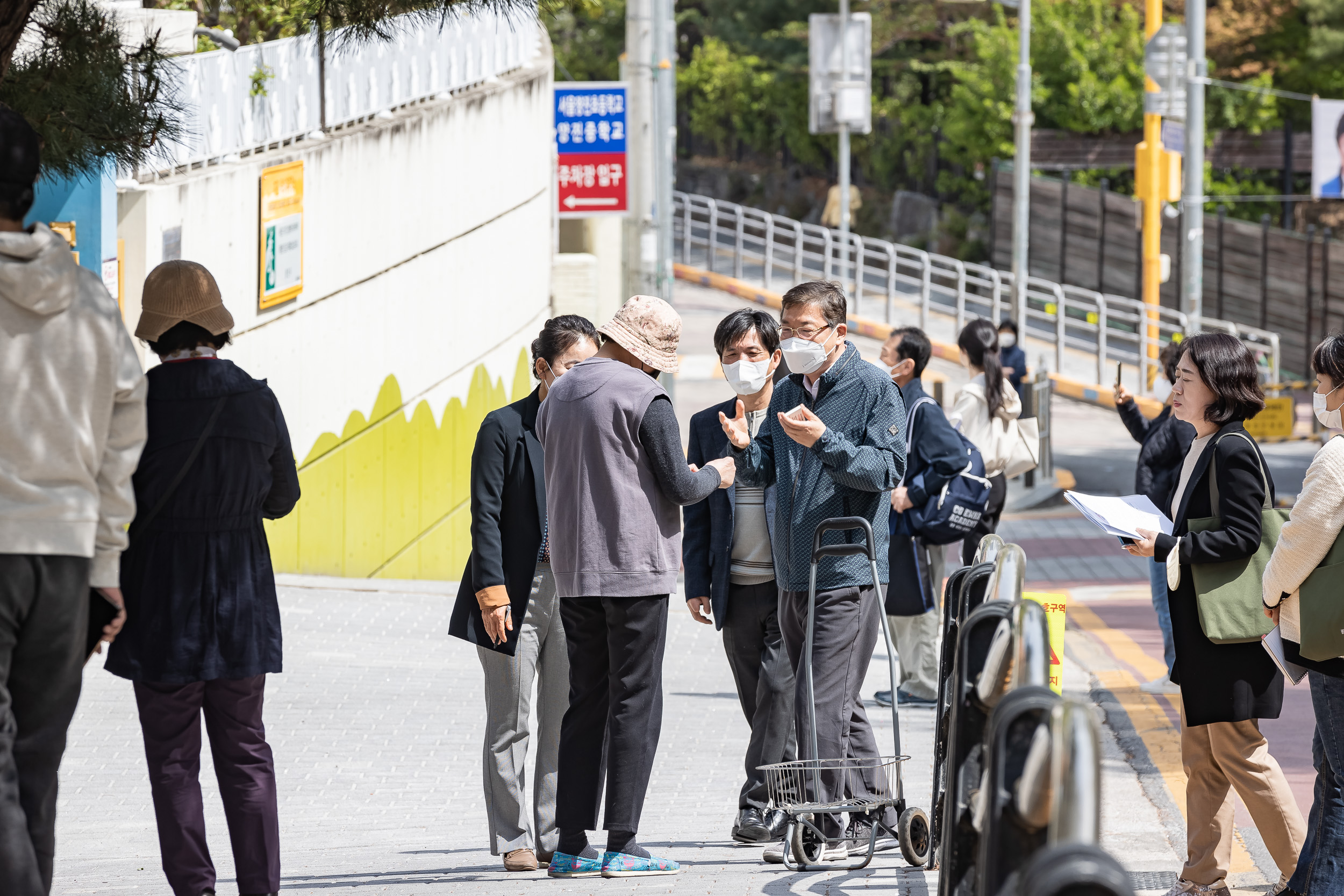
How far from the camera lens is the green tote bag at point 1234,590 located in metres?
4.95

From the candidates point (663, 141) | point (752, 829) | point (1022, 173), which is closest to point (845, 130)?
point (1022, 173)

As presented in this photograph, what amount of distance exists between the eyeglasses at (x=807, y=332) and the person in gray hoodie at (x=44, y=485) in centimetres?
247

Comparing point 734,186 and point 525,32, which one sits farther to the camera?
point 734,186

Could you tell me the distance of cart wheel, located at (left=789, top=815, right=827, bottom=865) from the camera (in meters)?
5.24

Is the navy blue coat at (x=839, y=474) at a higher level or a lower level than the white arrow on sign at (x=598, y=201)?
lower

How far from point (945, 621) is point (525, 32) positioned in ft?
47.4

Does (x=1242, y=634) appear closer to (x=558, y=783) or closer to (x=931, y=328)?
(x=558, y=783)

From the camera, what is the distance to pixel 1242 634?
4945mm

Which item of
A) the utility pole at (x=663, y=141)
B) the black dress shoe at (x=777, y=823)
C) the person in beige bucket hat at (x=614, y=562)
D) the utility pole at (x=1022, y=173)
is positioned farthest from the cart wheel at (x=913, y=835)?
the utility pole at (x=1022, y=173)

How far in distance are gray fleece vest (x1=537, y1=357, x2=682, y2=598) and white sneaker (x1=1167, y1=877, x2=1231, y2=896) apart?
5.71 feet

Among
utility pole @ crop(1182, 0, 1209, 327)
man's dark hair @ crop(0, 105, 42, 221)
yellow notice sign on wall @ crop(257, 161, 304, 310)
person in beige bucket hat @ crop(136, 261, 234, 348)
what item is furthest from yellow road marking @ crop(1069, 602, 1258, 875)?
utility pole @ crop(1182, 0, 1209, 327)

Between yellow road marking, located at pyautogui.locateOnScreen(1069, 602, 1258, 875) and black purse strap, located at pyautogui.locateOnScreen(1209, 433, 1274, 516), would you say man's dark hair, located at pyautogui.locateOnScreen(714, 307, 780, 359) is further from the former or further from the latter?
yellow road marking, located at pyautogui.locateOnScreen(1069, 602, 1258, 875)

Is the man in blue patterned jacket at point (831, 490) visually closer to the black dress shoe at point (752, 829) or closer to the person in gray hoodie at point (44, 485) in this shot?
the black dress shoe at point (752, 829)

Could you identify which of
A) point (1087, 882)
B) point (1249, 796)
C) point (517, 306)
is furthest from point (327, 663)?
point (517, 306)
